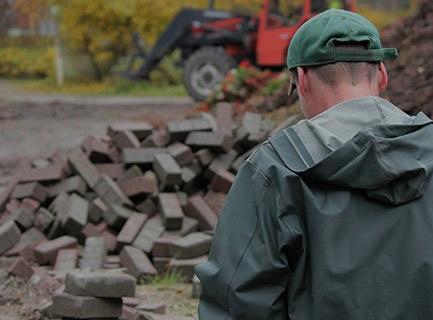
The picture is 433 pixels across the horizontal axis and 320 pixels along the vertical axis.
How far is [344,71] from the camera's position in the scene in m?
2.67

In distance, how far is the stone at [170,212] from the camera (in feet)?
29.3

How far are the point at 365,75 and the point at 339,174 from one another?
1.05 feet

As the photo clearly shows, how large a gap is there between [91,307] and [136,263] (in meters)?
2.56

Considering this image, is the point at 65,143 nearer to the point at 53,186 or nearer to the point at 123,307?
the point at 53,186

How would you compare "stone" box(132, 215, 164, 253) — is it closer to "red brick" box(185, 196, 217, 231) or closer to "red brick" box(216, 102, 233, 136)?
"red brick" box(185, 196, 217, 231)

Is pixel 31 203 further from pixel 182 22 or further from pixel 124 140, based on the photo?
pixel 182 22

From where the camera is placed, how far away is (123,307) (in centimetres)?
589

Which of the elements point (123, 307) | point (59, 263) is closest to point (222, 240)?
point (123, 307)

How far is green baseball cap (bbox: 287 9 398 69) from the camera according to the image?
2668 millimetres

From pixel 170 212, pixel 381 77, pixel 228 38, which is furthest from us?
pixel 228 38

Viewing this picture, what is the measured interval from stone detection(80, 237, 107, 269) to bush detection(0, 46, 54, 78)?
100 feet

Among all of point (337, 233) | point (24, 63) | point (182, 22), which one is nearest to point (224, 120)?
point (337, 233)

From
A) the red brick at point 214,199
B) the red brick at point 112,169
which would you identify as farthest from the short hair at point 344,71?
the red brick at point 112,169

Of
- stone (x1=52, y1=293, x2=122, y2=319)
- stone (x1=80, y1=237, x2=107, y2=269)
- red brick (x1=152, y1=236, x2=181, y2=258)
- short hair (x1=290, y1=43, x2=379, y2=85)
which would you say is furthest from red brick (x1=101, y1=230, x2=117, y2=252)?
short hair (x1=290, y1=43, x2=379, y2=85)
